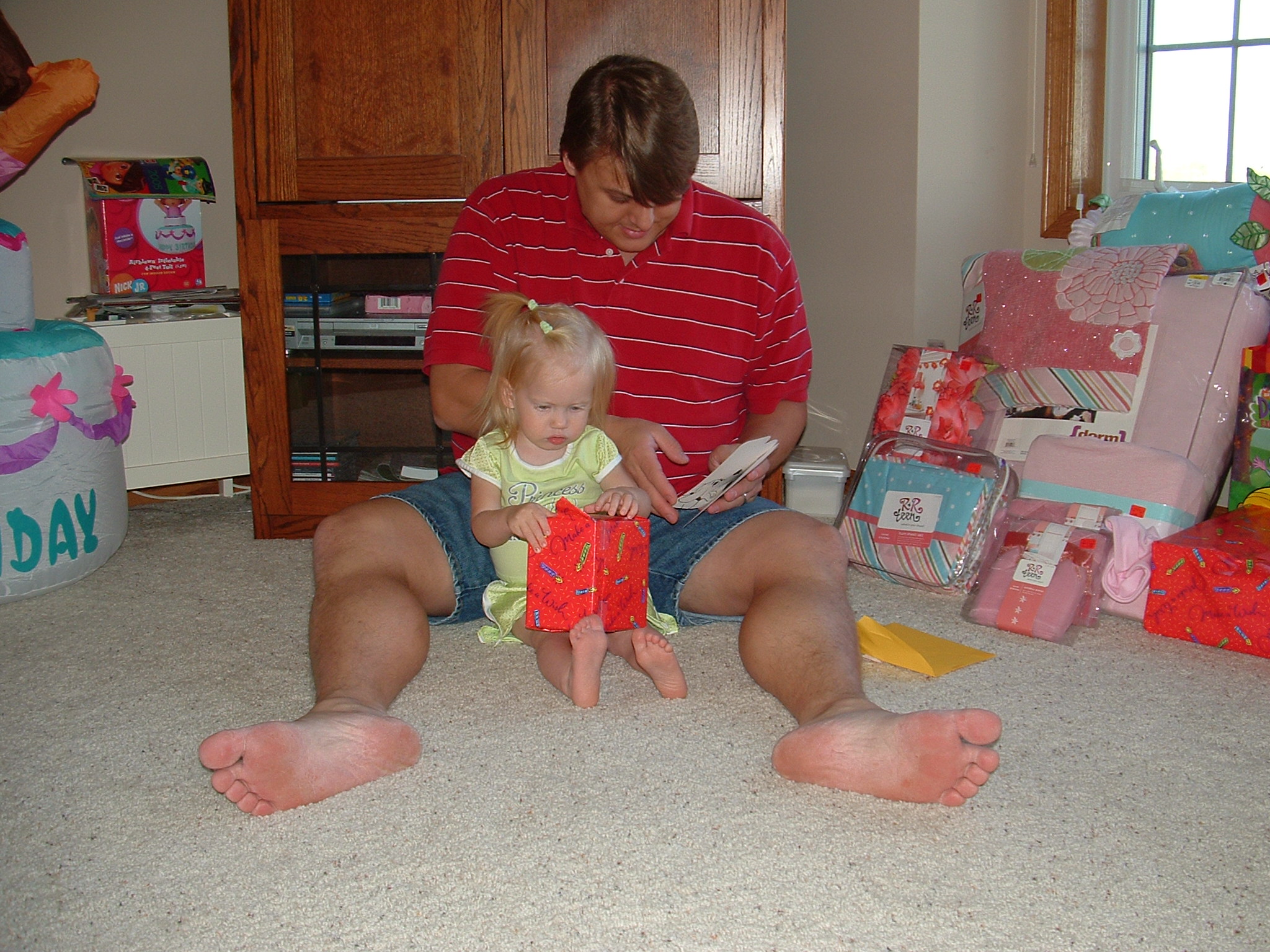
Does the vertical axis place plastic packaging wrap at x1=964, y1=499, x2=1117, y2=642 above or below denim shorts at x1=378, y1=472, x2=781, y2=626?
below

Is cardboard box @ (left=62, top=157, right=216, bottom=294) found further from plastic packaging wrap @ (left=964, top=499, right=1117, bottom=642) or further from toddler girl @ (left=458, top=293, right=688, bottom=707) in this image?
plastic packaging wrap @ (left=964, top=499, right=1117, bottom=642)

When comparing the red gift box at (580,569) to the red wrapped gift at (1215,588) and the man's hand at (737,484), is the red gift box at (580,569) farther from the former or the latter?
the red wrapped gift at (1215,588)

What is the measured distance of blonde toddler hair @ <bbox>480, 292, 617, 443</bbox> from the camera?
1344 millimetres

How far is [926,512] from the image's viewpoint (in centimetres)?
181

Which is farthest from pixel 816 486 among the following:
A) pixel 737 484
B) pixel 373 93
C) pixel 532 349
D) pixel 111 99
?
pixel 111 99

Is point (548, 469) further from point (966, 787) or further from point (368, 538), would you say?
point (966, 787)

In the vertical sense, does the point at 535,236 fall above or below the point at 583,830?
above

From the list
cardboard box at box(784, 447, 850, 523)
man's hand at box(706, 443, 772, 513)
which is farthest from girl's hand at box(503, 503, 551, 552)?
cardboard box at box(784, 447, 850, 523)

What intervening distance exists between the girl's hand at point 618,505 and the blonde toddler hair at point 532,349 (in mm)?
145

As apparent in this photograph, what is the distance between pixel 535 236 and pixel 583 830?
865 mm

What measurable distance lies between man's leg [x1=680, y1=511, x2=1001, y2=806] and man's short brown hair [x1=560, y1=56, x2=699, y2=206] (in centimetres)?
45

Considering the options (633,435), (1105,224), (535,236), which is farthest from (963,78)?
(633,435)

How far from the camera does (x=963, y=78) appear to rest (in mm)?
2279

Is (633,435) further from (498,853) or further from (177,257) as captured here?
(177,257)
